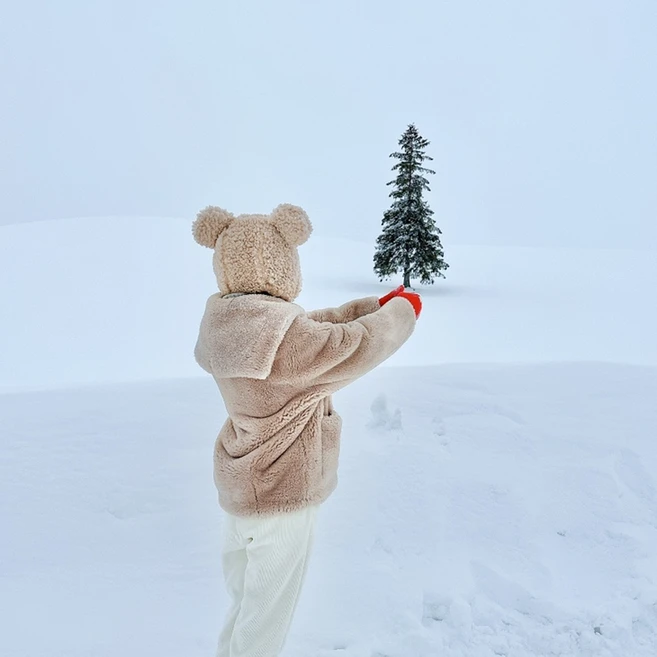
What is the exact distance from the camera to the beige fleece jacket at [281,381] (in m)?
1.56

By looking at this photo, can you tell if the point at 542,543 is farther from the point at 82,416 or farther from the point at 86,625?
the point at 82,416

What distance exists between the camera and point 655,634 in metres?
2.35

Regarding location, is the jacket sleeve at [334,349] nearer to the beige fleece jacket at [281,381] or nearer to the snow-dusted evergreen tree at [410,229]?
the beige fleece jacket at [281,381]

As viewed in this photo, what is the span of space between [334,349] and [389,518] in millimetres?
1780

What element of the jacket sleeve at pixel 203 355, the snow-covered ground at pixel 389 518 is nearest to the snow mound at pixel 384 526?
the snow-covered ground at pixel 389 518

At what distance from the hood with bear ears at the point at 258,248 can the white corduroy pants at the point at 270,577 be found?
2.43ft

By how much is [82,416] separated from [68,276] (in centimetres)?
806

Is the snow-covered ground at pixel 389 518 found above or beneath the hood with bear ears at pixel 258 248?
beneath

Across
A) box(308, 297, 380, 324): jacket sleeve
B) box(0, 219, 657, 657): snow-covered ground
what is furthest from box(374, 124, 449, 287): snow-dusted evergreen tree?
box(308, 297, 380, 324): jacket sleeve

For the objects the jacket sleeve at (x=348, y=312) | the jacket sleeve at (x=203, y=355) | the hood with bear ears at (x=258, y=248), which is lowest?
the jacket sleeve at (x=203, y=355)

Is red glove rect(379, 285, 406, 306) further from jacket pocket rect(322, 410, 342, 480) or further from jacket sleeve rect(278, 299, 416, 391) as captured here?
jacket pocket rect(322, 410, 342, 480)

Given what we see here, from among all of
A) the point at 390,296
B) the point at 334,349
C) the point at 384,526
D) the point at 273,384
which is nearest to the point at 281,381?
the point at 273,384

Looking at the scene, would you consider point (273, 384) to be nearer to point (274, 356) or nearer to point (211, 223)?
point (274, 356)

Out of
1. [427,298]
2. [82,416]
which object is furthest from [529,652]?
[427,298]
